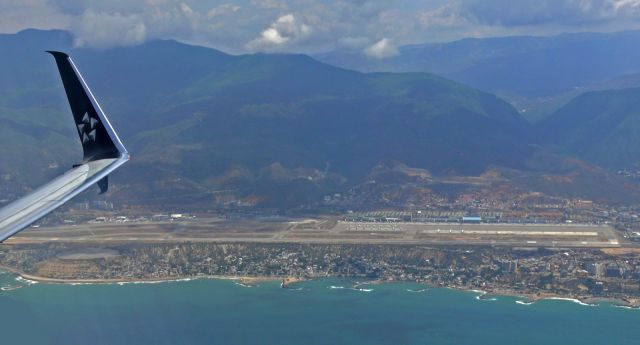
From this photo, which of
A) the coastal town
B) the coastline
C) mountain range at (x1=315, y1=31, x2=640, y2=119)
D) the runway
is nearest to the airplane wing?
the coastline

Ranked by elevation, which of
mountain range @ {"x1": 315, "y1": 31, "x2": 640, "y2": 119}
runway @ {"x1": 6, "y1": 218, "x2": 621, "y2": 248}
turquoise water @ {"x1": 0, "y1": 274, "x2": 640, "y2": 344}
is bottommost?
turquoise water @ {"x1": 0, "y1": 274, "x2": 640, "y2": 344}

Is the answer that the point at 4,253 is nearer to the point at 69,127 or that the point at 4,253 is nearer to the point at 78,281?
the point at 78,281

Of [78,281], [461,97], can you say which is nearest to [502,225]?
[78,281]

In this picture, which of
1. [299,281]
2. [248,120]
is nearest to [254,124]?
[248,120]

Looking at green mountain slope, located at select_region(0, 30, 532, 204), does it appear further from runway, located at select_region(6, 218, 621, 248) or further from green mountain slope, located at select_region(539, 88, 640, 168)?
runway, located at select_region(6, 218, 621, 248)

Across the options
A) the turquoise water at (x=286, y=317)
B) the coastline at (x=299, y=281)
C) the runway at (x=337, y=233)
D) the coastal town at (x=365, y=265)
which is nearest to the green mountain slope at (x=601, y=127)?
the runway at (x=337, y=233)

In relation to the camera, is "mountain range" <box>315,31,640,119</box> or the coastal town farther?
"mountain range" <box>315,31,640,119</box>

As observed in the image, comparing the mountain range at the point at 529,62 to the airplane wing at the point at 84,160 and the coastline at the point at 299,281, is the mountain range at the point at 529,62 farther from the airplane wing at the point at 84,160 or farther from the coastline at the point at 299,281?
the airplane wing at the point at 84,160
